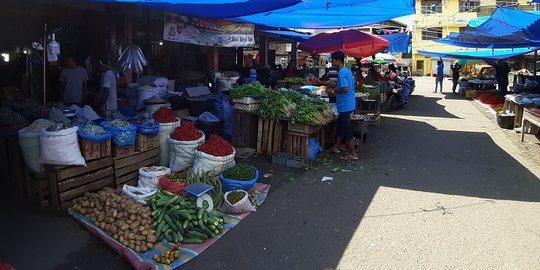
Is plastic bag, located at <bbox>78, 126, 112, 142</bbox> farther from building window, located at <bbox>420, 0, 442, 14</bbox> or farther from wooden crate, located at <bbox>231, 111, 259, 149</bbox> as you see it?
building window, located at <bbox>420, 0, 442, 14</bbox>

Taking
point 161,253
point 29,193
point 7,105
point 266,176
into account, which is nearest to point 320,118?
point 266,176

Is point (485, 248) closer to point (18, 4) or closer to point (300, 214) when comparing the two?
point (300, 214)

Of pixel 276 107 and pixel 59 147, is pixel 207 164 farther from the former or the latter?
pixel 276 107

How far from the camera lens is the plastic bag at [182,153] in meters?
5.88

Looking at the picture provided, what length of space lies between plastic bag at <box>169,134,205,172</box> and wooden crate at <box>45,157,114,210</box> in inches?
37.9

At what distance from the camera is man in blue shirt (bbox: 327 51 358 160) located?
740 cm

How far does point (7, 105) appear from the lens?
675 cm

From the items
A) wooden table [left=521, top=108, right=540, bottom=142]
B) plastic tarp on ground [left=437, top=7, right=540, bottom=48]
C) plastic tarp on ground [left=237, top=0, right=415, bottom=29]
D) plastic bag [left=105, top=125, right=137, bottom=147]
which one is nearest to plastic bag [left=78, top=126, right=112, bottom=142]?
plastic bag [left=105, top=125, right=137, bottom=147]

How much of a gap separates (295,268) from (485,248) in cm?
206

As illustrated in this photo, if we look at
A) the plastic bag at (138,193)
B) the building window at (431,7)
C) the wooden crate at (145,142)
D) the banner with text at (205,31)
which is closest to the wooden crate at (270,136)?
the wooden crate at (145,142)

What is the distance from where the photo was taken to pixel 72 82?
24.5ft

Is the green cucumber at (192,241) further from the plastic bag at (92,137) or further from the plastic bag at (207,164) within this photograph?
the plastic bag at (92,137)

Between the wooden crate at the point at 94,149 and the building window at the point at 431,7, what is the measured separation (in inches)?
2000

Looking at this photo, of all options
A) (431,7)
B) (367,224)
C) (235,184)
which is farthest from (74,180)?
(431,7)
